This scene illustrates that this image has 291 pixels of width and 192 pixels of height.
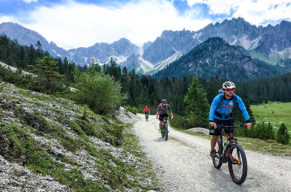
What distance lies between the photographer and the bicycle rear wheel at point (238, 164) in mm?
6026

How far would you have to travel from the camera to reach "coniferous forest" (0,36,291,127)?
74.1ft

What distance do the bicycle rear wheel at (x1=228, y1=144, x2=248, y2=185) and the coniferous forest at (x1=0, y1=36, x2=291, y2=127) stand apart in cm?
1814

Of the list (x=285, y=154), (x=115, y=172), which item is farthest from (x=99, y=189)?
(x=285, y=154)

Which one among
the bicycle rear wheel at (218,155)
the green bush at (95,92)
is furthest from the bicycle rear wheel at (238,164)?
the green bush at (95,92)

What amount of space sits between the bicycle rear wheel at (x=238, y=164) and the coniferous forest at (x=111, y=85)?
59.5ft

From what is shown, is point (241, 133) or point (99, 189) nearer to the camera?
point (99, 189)

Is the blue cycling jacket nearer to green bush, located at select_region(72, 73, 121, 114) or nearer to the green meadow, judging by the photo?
green bush, located at select_region(72, 73, 121, 114)

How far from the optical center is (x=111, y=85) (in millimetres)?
25484

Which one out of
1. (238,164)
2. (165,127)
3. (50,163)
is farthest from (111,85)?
(238,164)

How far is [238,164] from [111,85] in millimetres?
21011

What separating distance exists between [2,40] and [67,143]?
14851cm

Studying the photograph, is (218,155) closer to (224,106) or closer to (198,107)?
(224,106)

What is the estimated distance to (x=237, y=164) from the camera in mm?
6398

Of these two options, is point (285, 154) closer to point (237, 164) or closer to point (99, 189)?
point (237, 164)
